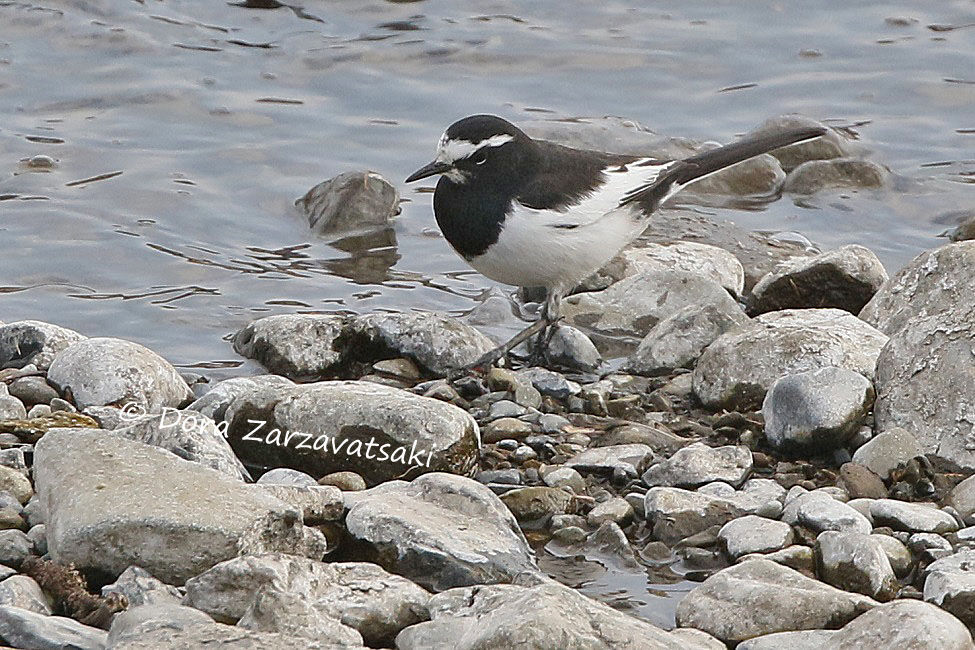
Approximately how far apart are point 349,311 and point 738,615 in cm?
402

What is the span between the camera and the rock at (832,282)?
23.3 ft

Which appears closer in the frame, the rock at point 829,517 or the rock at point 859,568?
the rock at point 859,568

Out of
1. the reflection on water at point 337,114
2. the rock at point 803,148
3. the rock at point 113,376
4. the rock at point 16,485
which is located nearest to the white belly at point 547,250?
the reflection on water at point 337,114

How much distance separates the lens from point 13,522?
4.34 meters

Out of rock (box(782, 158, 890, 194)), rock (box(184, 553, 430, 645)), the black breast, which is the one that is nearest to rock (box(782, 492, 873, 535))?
rock (box(184, 553, 430, 645))

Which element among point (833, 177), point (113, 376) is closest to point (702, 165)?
point (833, 177)

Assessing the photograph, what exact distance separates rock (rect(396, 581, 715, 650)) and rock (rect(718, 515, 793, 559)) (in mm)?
704

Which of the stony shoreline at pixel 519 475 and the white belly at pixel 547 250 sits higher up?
the white belly at pixel 547 250

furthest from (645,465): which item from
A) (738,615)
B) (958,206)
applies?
(958,206)

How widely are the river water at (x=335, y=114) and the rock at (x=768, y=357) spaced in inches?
82.9

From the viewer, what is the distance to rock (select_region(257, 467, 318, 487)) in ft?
15.6

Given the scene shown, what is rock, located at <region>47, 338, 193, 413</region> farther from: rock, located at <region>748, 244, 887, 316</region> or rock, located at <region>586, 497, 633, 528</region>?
rock, located at <region>748, 244, 887, 316</region>

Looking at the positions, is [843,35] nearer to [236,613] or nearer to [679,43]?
[679,43]

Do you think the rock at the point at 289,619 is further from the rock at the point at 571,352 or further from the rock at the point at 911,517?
the rock at the point at 571,352
